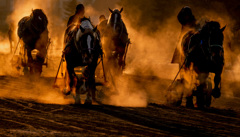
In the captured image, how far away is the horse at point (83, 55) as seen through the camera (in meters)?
12.4

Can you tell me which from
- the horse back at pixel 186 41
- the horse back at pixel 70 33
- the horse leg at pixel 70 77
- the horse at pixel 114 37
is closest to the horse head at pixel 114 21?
the horse at pixel 114 37

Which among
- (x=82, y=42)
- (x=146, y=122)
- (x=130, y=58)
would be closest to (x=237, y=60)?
(x=130, y=58)

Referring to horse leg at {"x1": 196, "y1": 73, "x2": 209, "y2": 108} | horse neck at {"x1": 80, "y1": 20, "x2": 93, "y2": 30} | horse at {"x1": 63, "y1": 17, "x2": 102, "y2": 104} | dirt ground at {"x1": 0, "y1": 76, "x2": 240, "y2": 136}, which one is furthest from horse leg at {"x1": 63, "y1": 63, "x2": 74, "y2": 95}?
horse leg at {"x1": 196, "y1": 73, "x2": 209, "y2": 108}

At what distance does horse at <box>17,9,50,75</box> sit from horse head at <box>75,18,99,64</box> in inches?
323

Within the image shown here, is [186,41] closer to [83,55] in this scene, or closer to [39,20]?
[83,55]

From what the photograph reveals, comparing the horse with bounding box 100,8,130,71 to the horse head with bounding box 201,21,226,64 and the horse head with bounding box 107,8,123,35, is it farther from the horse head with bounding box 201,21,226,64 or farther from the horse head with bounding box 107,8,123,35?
the horse head with bounding box 201,21,226,64

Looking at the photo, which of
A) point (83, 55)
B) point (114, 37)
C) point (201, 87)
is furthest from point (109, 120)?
point (114, 37)

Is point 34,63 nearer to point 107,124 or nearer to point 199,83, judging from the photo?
point 199,83

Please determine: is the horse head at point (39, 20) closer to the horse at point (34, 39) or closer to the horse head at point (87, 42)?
the horse at point (34, 39)

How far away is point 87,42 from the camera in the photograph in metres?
12.3

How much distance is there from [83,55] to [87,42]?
345mm

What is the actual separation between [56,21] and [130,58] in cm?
6603

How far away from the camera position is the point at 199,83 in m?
13.8

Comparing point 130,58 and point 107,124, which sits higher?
point 130,58
